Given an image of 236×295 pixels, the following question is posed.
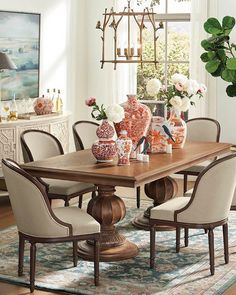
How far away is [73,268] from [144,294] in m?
0.71

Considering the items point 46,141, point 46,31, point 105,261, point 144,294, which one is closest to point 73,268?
point 105,261

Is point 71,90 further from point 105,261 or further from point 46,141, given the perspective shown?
point 105,261

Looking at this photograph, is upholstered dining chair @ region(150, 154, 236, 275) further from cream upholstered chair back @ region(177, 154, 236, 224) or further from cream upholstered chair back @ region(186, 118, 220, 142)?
cream upholstered chair back @ region(186, 118, 220, 142)

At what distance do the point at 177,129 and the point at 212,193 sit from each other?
4.43ft

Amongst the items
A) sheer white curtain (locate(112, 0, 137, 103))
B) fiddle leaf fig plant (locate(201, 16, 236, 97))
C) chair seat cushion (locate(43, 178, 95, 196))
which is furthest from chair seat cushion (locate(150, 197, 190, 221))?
sheer white curtain (locate(112, 0, 137, 103))

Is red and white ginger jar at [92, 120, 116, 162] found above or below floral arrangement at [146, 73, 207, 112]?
below

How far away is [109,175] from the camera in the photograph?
471 centimetres

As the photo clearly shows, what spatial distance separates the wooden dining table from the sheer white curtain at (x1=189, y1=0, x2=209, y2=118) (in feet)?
8.61

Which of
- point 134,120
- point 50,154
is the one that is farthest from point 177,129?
point 50,154

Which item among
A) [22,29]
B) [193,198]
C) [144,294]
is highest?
[22,29]

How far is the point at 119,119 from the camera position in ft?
16.8

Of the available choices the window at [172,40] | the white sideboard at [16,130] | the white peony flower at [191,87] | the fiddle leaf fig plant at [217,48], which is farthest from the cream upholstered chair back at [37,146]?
the window at [172,40]

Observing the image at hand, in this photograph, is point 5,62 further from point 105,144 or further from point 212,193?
point 212,193

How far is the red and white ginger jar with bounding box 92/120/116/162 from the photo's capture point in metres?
5.18
